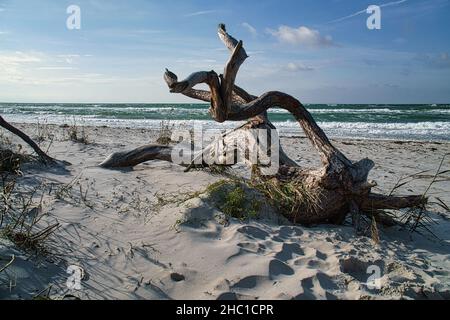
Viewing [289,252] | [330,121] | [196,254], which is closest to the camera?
[196,254]

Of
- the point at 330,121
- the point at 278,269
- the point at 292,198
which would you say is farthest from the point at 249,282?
the point at 330,121

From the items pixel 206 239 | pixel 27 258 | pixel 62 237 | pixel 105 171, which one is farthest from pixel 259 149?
pixel 27 258

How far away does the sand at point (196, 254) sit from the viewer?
97.3 inches

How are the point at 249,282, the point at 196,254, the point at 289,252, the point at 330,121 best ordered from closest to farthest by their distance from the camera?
the point at 249,282
the point at 196,254
the point at 289,252
the point at 330,121

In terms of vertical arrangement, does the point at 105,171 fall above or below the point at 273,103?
below

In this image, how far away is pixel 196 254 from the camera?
2932mm

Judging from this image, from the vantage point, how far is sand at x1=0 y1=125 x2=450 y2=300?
247 centimetres

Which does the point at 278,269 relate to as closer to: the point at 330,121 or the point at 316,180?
the point at 316,180

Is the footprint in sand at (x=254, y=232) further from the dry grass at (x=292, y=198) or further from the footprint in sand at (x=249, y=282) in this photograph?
the footprint in sand at (x=249, y=282)

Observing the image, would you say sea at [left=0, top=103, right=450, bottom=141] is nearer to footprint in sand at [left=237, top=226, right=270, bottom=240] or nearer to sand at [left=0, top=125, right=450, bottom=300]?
sand at [left=0, top=125, right=450, bottom=300]
